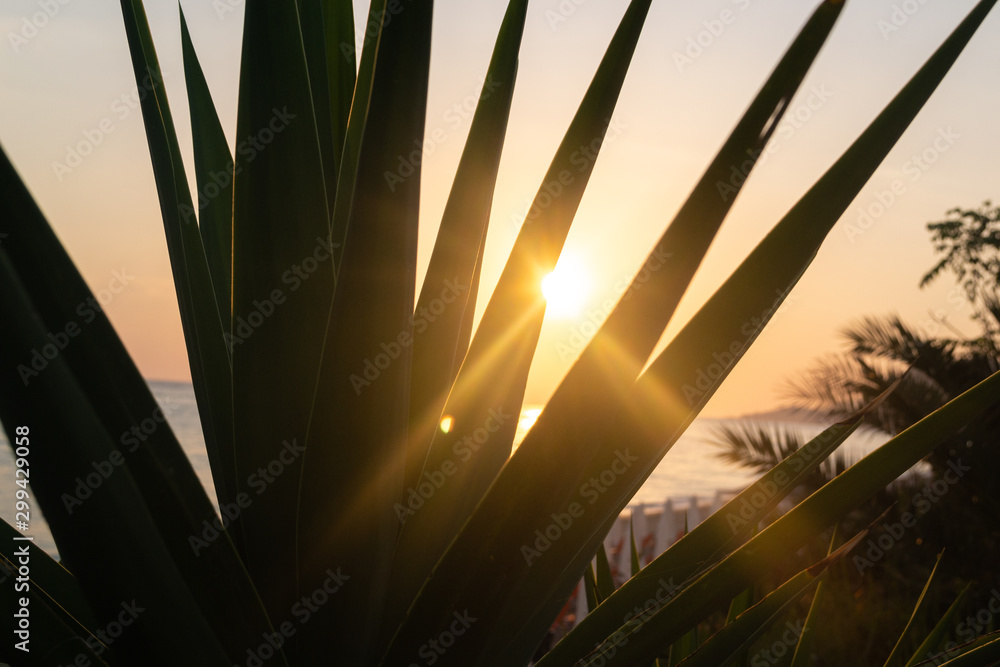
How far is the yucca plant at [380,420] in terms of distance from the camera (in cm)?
43

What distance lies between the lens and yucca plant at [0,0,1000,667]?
426mm

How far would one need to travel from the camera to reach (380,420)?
0.50m

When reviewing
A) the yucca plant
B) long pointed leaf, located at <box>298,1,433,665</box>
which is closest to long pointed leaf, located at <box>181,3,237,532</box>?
the yucca plant

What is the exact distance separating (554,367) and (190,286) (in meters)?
0.67

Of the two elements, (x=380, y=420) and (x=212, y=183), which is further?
(x=212, y=183)

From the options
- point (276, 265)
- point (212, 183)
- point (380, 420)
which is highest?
point (212, 183)

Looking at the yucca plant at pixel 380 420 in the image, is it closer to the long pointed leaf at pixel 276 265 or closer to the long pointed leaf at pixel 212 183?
the long pointed leaf at pixel 276 265

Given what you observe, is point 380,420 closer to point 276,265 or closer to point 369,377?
point 369,377

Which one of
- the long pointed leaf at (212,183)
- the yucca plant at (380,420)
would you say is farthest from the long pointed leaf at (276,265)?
the long pointed leaf at (212,183)

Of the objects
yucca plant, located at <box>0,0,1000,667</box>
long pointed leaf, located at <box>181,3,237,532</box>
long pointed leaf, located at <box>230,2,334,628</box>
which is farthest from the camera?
long pointed leaf, located at <box>181,3,237,532</box>

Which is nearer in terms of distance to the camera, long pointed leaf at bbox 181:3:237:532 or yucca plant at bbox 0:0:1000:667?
yucca plant at bbox 0:0:1000:667

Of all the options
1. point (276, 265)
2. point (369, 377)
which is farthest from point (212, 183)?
point (369, 377)

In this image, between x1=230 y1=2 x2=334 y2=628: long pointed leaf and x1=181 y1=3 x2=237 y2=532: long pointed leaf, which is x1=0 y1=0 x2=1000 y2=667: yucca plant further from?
x1=181 y1=3 x2=237 y2=532: long pointed leaf

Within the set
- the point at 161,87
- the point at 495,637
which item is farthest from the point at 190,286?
the point at 495,637
